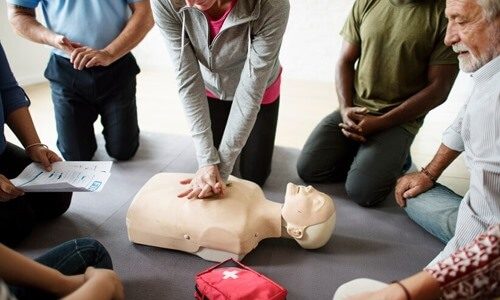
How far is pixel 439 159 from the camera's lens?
4.71ft

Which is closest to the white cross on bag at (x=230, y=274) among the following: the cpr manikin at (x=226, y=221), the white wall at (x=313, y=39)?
the cpr manikin at (x=226, y=221)

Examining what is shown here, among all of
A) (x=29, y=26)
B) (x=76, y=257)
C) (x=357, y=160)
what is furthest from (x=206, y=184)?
(x=29, y=26)

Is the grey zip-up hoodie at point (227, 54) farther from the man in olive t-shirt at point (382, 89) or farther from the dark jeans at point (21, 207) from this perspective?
the dark jeans at point (21, 207)

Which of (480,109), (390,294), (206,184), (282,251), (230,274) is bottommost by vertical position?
(282,251)

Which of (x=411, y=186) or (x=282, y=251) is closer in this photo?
(x=282, y=251)

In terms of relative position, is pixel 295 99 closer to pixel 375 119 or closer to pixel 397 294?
pixel 375 119

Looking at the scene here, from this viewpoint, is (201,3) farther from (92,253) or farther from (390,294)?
(390,294)

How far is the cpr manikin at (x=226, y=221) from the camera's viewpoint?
1234 millimetres

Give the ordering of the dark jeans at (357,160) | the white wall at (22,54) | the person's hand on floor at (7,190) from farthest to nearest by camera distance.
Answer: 1. the white wall at (22,54)
2. the dark jeans at (357,160)
3. the person's hand on floor at (7,190)

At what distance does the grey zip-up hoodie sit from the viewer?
1293 millimetres

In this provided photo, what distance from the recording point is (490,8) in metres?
0.98

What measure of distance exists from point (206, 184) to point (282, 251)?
35 centimetres

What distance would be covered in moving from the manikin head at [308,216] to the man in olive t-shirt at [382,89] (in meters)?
0.38

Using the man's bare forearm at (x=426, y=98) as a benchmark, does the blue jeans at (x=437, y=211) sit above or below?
below
